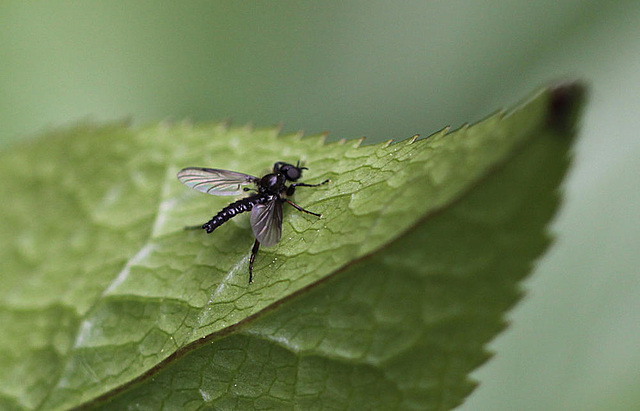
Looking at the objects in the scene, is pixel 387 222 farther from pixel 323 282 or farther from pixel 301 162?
pixel 301 162

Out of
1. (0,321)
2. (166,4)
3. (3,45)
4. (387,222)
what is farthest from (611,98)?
(3,45)

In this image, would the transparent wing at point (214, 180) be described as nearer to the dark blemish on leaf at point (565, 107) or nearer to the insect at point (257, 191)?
the insect at point (257, 191)

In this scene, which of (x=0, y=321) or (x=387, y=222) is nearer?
(x=387, y=222)

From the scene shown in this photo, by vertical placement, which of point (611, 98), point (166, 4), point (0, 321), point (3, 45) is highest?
point (166, 4)

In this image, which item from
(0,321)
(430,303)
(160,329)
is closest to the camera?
(430,303)

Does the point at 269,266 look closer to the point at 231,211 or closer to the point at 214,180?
the point at 231,211

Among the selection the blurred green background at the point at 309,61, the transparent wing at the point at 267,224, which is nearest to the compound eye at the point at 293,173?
the transparent wing at the point at 267,224

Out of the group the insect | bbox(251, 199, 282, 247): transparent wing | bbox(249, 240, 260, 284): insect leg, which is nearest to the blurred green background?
the insect
